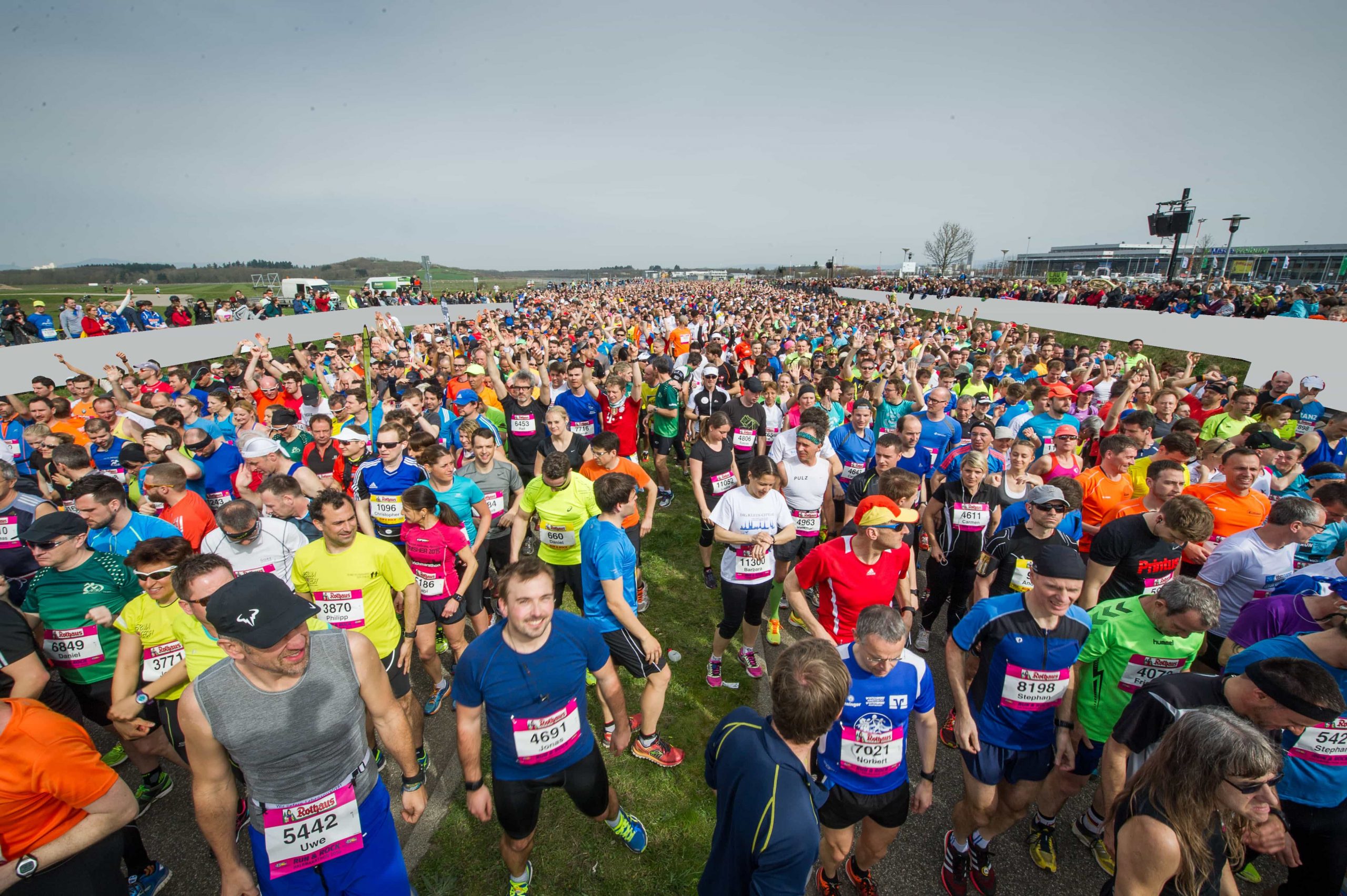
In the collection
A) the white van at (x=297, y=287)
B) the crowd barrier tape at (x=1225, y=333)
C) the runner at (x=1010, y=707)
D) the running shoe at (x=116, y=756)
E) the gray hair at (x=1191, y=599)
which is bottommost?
the running shoe at (x=116, y=756)

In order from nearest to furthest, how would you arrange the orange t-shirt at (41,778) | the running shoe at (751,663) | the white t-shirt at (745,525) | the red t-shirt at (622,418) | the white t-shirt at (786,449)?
the orange t-shirt at (41,778) < the white t-shirt at (745,525) < the running shoe at (751,663) < the white t-shirt at (786,449) < the red t-shirt at (622,418)

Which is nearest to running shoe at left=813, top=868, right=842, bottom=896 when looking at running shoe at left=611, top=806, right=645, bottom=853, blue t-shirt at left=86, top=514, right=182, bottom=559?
running shoe at left=611, top=806, right=645, bottom=853

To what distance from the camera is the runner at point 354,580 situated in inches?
140

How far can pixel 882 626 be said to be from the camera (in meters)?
2.62

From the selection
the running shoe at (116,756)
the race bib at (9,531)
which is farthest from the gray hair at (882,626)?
the race bib at (9,531)

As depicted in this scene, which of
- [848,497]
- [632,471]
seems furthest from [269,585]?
[848,497]

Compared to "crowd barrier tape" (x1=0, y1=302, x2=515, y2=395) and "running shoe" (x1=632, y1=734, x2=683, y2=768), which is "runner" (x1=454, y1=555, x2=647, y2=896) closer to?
"running shoe" (x1=632, y1=734, x2=683, y2=768)

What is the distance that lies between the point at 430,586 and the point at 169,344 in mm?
19297

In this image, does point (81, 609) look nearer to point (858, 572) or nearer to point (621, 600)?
point (621, 600)

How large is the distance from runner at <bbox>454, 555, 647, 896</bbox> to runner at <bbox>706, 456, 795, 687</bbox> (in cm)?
172

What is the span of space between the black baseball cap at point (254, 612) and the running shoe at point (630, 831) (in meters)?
2.35

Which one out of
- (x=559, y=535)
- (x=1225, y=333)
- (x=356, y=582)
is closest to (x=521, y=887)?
(x=356, y=582)

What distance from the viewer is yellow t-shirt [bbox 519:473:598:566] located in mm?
4648

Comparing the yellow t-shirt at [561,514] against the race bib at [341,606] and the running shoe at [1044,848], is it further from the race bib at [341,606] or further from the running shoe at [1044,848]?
the running shoe at [1044,848]
